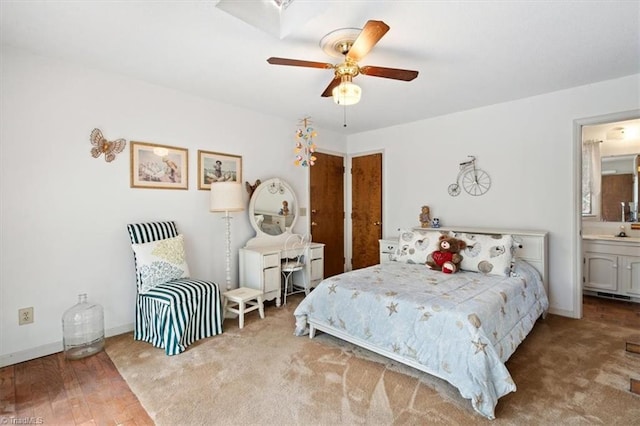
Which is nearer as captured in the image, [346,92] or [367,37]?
[367,37]

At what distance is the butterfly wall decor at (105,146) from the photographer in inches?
111

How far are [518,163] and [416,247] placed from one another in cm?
159

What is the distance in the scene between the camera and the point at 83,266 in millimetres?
2766

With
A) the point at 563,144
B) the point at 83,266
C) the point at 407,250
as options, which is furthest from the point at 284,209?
the point at 563,144

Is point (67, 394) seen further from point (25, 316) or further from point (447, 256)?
point (447, 256)

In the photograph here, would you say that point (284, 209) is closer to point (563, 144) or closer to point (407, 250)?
point (407, 250)

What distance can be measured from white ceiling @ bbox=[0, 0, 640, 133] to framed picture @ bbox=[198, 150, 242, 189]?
0.70 m

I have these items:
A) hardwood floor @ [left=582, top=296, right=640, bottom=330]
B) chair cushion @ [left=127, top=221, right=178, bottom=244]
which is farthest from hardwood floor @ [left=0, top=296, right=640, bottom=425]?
hardwood floor @ [left=582, top=296, right=640, bottom=330]

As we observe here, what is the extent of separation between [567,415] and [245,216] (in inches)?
136

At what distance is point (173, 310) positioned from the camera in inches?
102

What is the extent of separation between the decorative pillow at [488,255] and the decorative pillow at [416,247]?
323 millimetres

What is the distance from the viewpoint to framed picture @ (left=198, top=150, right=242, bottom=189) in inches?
141

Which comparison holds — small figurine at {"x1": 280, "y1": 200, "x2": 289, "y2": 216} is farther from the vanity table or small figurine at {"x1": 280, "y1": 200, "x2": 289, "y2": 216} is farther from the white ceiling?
the white ceiling

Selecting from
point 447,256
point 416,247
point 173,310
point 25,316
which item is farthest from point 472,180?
point 25,316
